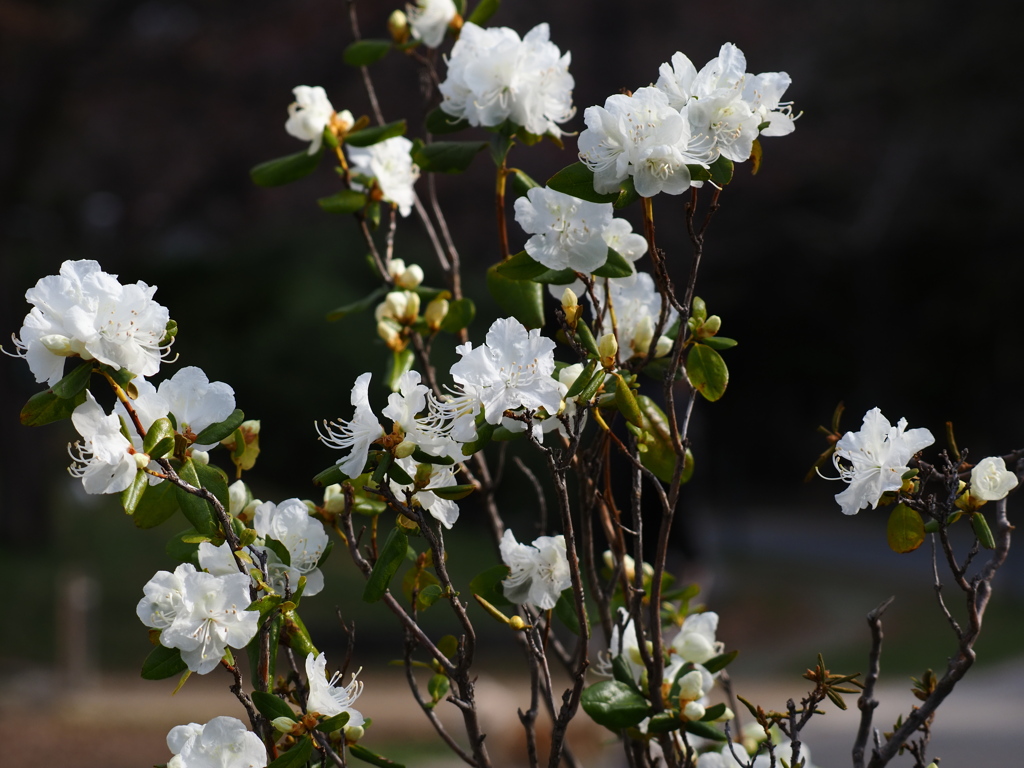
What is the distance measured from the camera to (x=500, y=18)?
954cm

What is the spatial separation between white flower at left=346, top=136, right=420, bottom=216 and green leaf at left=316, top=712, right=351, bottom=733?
0.79 m

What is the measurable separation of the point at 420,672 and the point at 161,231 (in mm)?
5403

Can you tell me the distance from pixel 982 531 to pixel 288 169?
0.99m

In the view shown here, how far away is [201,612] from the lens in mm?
985

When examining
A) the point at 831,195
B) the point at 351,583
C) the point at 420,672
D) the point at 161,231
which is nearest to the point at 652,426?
the point at 420,672

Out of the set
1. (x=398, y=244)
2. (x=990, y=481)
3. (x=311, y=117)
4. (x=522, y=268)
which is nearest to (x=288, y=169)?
(x=311, y=117)

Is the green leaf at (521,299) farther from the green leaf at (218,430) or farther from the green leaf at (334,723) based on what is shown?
the green leaf at (334,723)

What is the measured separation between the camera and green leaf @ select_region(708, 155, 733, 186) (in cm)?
104

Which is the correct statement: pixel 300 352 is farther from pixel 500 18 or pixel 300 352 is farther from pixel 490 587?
pixel 490 587

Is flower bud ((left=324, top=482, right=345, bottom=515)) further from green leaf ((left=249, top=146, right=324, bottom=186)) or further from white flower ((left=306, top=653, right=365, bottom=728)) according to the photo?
green leaf ((left=249, top=146, right=324, bottom=186))

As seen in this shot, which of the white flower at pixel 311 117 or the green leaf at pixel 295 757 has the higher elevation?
the white flower at pixel 311 117

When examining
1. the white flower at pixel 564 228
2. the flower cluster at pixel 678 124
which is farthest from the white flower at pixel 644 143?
the white flower at pixel 564 228

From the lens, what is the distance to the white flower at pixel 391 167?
1.56m

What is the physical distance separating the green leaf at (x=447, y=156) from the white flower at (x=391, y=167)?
0.14 meters
